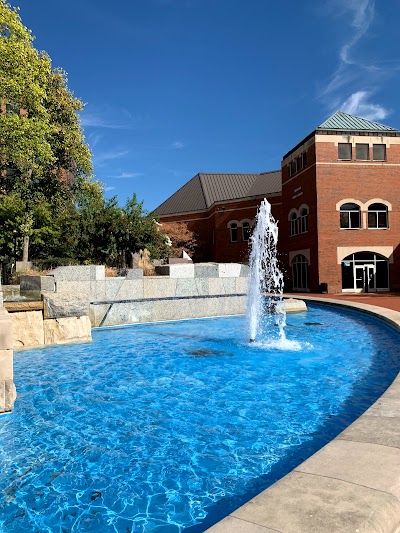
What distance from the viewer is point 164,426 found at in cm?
530

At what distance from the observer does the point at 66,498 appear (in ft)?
12.0

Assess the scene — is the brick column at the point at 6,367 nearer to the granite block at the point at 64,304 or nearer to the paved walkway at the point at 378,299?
the granite block at the point at 64,304

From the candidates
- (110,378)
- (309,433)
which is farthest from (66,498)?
(110,378)

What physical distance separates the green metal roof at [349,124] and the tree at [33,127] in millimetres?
16736

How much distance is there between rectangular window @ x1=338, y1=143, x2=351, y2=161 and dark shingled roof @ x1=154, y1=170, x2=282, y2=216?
511 inches

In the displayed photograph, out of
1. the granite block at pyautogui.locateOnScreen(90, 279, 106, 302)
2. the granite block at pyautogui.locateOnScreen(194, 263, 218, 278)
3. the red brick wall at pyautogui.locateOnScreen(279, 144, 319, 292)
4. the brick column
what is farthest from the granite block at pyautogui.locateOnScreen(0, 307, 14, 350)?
the red brick wall at pyautogui.locateOnScreen(279, 144, 319, 292)

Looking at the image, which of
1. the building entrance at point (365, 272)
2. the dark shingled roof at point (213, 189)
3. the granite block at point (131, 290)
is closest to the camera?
the granite block at point (131, 290)

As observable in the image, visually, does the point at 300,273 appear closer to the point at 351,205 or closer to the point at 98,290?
the point at 351,205

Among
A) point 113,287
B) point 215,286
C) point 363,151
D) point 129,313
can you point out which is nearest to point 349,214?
point 363,151

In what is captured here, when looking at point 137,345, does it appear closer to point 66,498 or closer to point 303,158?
point 66,498

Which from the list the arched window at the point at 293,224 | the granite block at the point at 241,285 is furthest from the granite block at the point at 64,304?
the arched window at the point at 293,224

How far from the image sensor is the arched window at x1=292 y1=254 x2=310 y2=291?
32.0 metres

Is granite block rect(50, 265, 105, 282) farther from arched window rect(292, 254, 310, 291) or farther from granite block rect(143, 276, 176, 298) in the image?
arched window rect(292, 254, 310, 291)

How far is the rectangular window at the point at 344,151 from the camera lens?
2962cm
